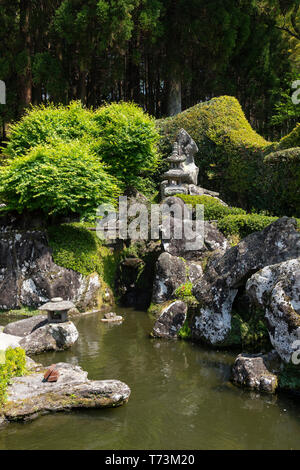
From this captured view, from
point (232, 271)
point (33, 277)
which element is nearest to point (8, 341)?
point (33, 277)

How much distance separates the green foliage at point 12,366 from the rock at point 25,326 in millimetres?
2206

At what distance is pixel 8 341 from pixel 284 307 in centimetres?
540

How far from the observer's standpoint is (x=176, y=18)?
21156mm

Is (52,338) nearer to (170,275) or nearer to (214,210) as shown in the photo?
(170,275)

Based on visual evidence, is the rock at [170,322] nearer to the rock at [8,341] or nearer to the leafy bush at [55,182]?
the rock at [8,341]

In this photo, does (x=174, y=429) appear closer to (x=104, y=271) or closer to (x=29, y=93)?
(x=104, y=271)

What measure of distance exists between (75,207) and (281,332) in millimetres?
7139

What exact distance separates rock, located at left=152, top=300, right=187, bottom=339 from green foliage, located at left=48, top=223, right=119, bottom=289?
3.38m

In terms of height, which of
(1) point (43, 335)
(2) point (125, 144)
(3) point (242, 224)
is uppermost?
(2) point (125, 144)

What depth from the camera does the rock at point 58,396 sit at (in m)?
5.40

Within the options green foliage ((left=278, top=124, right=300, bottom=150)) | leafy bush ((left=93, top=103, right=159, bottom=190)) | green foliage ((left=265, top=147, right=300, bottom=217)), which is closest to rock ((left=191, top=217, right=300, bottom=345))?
green foliage ((left=265, top=147, right=300, bottom=217))

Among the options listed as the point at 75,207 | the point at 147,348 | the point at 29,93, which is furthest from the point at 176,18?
Result: the point at 147,348

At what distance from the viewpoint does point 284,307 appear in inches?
245

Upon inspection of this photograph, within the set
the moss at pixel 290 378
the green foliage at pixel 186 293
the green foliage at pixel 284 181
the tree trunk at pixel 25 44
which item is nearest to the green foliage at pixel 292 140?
the green foliage at pixel 284 181
